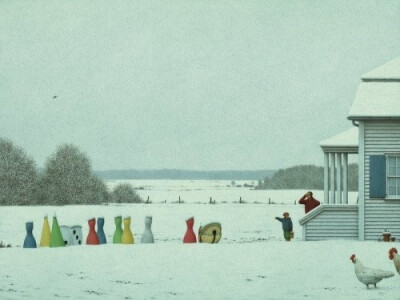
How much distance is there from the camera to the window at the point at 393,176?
23188 mm

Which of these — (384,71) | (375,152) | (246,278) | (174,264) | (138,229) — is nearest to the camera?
(246,278)

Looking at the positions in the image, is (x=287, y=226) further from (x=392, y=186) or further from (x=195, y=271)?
(x=195, y=271)

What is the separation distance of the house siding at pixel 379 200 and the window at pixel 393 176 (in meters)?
0.22

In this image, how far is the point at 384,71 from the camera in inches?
977

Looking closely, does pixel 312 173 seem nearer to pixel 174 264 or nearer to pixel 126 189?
pixel 126 189

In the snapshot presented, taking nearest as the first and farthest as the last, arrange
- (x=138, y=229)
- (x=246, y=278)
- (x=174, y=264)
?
(x=246, y=278)
(x=174, y=264)
(x=138, y=229)

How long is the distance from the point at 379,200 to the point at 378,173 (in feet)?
2.55

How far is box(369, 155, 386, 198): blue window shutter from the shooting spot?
75.4 feet

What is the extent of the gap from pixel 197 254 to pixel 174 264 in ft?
6.18

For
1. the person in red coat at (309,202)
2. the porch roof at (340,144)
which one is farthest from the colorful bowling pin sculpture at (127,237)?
the porch roof at (340,144)

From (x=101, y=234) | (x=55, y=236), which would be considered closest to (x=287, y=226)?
(x=101, y=234)

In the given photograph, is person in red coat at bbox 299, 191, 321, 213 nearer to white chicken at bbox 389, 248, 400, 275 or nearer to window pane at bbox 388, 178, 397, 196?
window pane at bbox 388, 178, 397, 196

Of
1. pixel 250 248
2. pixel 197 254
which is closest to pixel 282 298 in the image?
pixel 197 254

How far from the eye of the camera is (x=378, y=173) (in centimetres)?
2297
